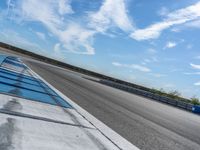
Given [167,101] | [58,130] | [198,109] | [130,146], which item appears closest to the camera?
[58,130]

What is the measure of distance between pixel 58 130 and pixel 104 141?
86 centimetres

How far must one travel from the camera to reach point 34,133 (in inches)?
156

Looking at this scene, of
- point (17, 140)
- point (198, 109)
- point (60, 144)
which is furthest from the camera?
point (198, 109)

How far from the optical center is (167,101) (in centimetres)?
3722

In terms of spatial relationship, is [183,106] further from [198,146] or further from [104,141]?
[104,141]

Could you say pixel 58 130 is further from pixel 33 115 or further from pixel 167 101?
pixel 167 101

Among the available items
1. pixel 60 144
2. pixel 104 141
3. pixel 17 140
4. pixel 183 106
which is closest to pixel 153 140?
pixel 104 141

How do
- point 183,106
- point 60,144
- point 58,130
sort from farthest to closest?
point 183,106 < point 58,130 < point 60,144

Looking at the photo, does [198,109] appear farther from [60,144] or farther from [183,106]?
[60,144]

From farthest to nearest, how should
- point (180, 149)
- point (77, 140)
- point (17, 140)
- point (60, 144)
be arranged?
point (180, 149) → point (77, 140) → point (60, 144) → point (17, 140)

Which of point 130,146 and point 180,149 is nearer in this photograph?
point 130,146

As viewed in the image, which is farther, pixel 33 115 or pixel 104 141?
pixel 33 115

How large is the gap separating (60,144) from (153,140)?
3176 mm

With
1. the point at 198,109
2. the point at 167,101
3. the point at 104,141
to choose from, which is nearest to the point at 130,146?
the point at 104,141
